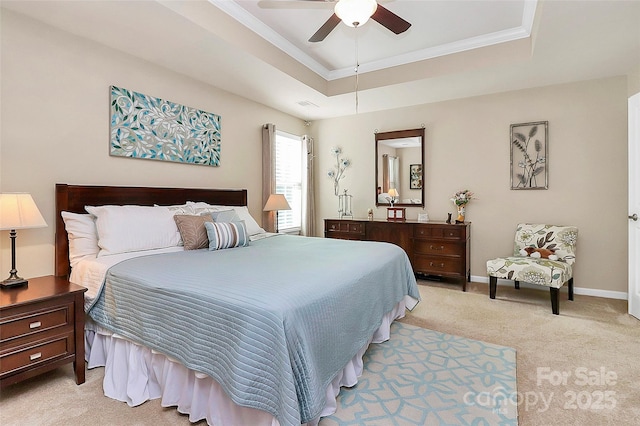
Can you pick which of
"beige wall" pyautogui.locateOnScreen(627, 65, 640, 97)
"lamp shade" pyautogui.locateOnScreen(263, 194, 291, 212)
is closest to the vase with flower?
"beige wall" pyautogui.locateOnScreen(627, 65, 640, 97)

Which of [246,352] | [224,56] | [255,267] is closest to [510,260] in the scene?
[255,267]

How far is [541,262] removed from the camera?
3484 millimetres

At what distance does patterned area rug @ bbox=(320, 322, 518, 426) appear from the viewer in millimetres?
1746

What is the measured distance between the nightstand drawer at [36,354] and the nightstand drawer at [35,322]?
3.4 inches

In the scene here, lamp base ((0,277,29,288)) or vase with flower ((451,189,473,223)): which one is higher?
vase with flower ((451,189,473,223))

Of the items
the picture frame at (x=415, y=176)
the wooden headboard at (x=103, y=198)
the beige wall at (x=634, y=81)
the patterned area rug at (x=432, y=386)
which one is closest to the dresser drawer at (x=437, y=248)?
the picture frame at (x=415, y=176)

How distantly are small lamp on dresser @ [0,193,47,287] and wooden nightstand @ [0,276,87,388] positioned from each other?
0.39 ft

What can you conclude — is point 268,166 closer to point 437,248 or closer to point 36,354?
point 437,248

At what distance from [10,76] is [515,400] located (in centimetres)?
401

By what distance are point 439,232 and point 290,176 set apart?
8.22 feet

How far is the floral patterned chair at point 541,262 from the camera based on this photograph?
327 cm

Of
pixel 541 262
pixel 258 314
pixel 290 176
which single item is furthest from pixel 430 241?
pixel 258 314

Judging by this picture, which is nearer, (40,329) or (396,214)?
(40,329)

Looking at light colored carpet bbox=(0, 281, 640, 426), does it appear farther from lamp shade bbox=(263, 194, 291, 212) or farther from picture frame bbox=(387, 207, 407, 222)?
lamp shade bbox=(263, 194, 291, 212)
